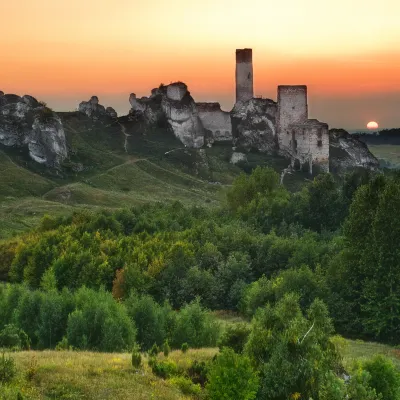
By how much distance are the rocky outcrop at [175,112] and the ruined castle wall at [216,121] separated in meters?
1.84

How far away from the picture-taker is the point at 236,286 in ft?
167

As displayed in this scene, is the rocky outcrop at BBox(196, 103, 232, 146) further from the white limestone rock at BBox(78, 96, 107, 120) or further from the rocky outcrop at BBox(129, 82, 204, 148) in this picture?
→ the white limestone rock at BBox(78, 96, 107, 120)

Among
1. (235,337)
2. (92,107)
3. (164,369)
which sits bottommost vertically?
(164,369)

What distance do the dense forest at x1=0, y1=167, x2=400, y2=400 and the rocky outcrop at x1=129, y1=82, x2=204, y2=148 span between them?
61.1 meters

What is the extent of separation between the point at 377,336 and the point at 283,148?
329 ft

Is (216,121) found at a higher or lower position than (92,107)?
lower

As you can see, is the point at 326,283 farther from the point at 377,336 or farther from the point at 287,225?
the point at 287,225

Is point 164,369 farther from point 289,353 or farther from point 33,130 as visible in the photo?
point 33,130

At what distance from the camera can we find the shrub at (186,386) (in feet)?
78.4

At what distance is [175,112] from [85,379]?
118454mm

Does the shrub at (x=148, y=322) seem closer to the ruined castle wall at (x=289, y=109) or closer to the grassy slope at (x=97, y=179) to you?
the grassy slope at (x=97, y=179)

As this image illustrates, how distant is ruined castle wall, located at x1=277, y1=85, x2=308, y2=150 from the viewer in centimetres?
13825

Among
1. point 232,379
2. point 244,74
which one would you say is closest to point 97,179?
point 244,74

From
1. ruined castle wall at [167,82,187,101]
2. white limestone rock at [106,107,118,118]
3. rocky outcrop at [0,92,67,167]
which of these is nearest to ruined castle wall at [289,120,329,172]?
ruined castle wall at [167,82,187,101]
